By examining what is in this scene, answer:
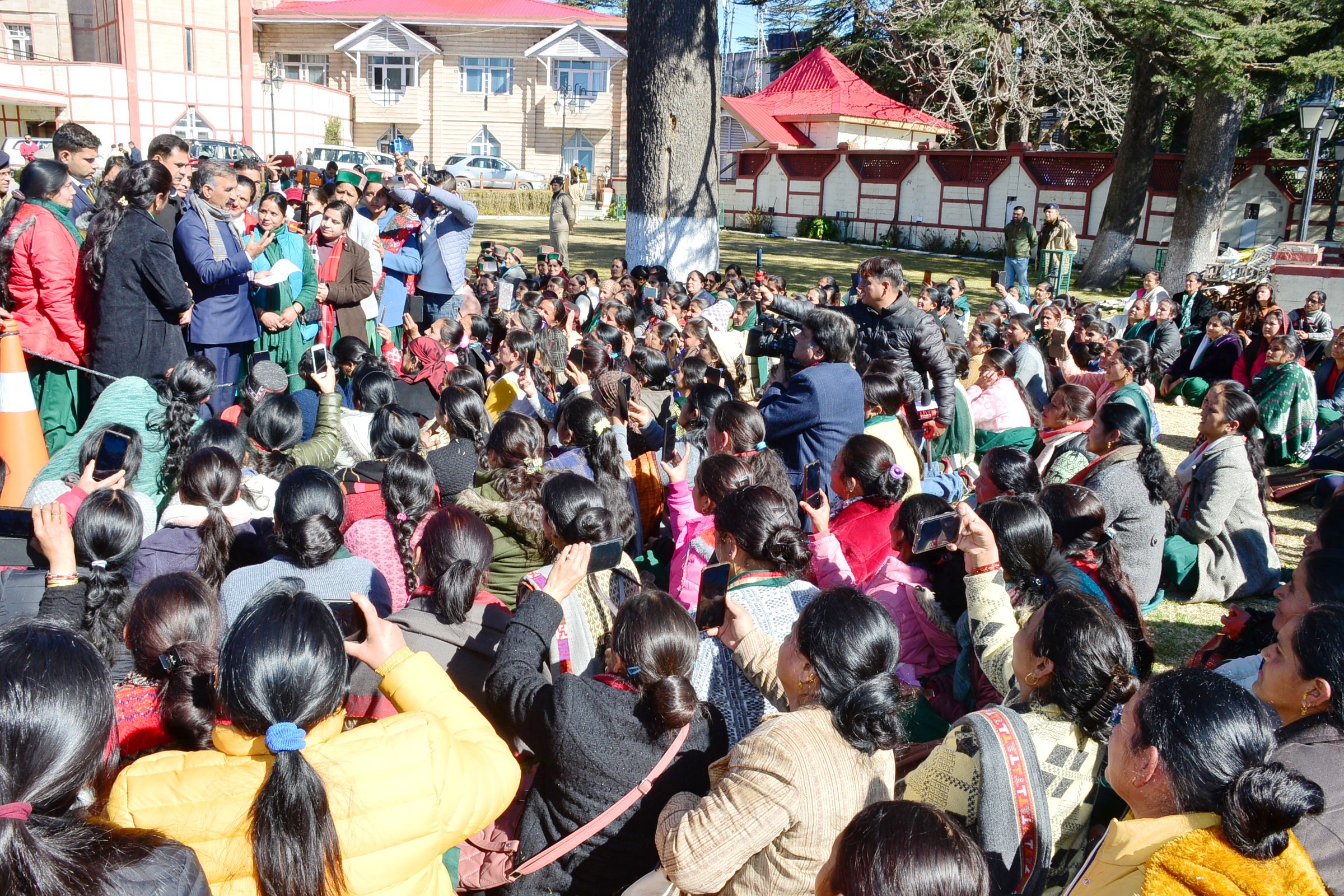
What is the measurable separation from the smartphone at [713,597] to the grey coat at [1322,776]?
124 centimetres

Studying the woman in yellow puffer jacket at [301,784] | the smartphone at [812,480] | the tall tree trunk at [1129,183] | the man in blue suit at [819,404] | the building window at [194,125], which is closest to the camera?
the woman in yellow puffer jacket at [301,784]

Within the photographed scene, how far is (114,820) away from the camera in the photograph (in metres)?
1.66

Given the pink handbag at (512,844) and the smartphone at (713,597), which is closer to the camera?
the pink handbag at (512,844)

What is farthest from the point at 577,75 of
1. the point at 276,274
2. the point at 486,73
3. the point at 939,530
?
the point at 939,530

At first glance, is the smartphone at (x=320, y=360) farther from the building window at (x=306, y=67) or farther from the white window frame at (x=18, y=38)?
the white window frame at (x=18, y=38)

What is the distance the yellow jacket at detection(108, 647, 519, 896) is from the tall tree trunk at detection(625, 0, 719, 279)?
323 inches

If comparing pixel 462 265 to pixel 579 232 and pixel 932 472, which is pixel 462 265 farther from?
pixel 579 232

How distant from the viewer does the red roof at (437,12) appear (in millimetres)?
38000

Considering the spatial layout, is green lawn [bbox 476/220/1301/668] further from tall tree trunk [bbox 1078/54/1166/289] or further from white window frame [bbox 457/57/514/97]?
white window frame [bbox 457/57/514/97]

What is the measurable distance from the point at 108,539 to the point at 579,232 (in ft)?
68.5

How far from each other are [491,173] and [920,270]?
2022cm

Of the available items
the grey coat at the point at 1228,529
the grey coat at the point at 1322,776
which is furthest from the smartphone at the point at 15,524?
the grey coat at the point at 1228,529

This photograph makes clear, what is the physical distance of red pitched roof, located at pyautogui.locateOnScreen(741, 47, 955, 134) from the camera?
3009 centimetres

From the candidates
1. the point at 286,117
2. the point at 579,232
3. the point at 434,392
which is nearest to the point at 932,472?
the point at 434,392
